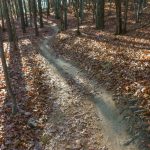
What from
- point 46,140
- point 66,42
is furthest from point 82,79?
point 66,42

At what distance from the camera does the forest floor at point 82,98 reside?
10.6 metres

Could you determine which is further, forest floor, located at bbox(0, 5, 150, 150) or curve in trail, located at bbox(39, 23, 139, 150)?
forest floor, located at bbox(0, 5, 150, 150)

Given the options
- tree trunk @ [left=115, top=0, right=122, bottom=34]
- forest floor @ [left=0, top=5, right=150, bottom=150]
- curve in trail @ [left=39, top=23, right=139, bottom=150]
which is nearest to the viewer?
curve in trail @ [left=39, top=23, right=139, bottom=150]

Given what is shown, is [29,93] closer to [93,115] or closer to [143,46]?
[93,115]

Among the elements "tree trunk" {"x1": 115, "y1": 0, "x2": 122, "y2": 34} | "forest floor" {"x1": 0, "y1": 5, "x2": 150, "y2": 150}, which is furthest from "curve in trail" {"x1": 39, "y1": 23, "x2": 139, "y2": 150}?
"tree trunk" {"x1": 115, "y1": 0, "x2": 122, "y2": 34}

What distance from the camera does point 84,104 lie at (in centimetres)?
1330

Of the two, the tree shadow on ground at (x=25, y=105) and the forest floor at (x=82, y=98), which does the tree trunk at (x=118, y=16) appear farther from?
the tree shadow on ground at (x=25, y=105)

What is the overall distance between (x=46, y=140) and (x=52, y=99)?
3.61 meters

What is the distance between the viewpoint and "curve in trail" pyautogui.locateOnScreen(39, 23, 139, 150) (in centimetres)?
1016

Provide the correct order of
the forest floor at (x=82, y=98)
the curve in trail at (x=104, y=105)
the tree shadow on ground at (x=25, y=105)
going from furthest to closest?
the tree shadow on ground at (x=25, y=105), the forest floor at (x=82, y=98), the curve in trail at (x=104, y=105)

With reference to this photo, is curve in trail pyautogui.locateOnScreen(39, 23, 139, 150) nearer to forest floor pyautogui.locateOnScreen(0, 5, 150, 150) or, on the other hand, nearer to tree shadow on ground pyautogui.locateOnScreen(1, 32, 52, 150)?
forest floor pyautogui.locateOnScreen(0, 5, 150, 150)

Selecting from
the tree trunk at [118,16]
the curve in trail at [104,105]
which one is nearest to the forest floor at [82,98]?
the curve in trail at [104,105]

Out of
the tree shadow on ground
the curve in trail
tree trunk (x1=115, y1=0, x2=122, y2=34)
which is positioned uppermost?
tree trunk (x1=115, y1=0, x2=122, y2=34)

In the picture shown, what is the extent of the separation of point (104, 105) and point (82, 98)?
1492mm
